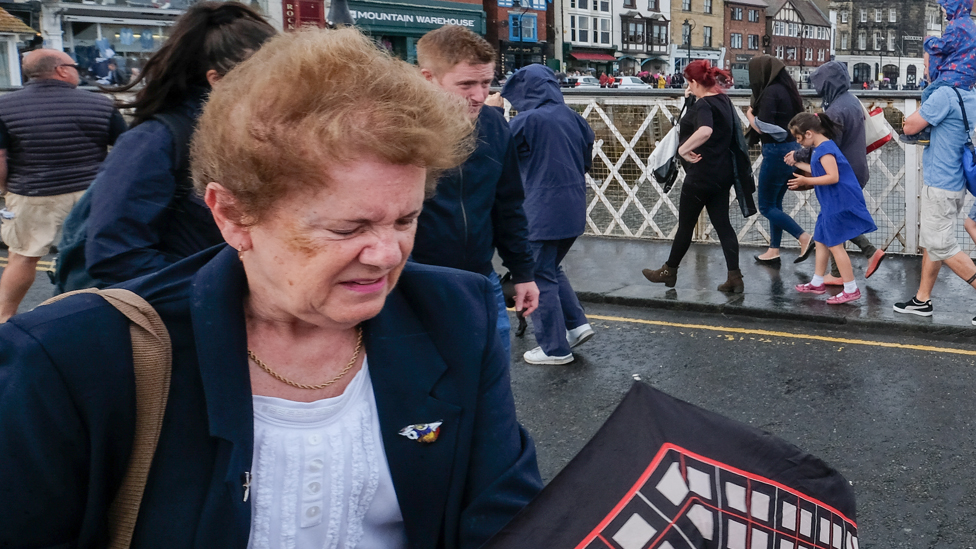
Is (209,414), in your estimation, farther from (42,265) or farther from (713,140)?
(42,265)

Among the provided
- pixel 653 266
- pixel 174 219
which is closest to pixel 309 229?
pixel 174 219

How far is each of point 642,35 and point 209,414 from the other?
84.0 m

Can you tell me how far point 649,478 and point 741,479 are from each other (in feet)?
0.47

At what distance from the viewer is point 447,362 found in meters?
1.70

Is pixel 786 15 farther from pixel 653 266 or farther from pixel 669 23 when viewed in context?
pixel 653 266

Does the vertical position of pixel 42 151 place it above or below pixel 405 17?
below

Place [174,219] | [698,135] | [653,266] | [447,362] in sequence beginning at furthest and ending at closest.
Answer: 1. [653,266]
2. [698,135]
3. [174,219]
4. [447,362]

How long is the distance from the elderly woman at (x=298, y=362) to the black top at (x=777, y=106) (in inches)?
283

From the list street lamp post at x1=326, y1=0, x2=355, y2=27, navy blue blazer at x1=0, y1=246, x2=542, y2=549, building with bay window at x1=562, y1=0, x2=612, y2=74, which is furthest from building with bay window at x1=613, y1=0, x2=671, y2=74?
navy blue blazer at x1=0, y1=246, x2=542, y2=549

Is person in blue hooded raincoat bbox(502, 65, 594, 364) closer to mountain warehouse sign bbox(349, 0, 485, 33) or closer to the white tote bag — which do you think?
the white tote bag

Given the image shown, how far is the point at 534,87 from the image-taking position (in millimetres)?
5977

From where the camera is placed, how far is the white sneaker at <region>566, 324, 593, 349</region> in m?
6.33

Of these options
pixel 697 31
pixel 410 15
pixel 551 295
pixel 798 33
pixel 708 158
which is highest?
pixel 798 33

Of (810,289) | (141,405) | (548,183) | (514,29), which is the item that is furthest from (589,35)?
(141,405)
